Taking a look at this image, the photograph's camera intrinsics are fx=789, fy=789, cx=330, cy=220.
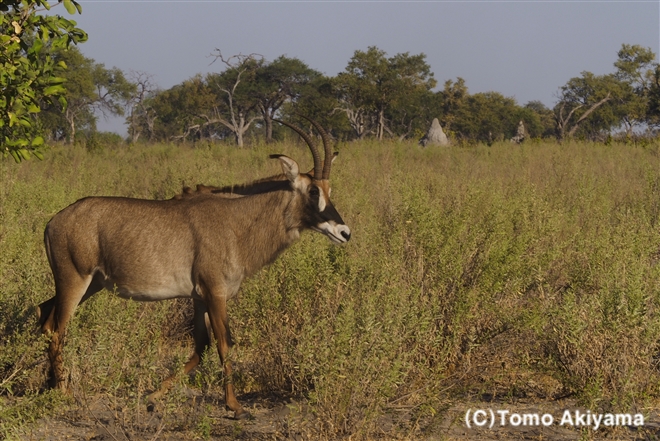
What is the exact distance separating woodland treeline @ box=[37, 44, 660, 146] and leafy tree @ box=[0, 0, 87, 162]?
35376 millimetres

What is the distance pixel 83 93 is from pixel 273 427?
4514cm

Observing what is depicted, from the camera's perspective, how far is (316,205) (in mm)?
5668

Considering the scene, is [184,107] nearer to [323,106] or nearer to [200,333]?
[323,106]

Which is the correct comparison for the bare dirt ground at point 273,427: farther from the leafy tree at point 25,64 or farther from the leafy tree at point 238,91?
the leafy tree at point 238,91

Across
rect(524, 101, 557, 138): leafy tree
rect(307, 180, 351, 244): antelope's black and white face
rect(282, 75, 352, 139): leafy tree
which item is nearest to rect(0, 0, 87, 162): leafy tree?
rect(307, 180, 351, 244): antelope's black and white face

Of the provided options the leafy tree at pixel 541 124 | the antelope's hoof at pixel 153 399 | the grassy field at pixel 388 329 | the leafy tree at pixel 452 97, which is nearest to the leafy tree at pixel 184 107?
the leafy tree at pixel 452 97

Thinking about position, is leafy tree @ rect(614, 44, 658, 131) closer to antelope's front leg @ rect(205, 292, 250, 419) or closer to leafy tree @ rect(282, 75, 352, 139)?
leafy tree @ rect(282, 75, 352, 139)

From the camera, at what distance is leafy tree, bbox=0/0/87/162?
13.8ft

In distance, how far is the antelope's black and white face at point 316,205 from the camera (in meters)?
5.57

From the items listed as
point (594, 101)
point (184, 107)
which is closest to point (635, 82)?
point (594, 101)

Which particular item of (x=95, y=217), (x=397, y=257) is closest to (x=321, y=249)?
(x=397, y=257)

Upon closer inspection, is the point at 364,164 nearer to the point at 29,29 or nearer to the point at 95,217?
the point at 95,217

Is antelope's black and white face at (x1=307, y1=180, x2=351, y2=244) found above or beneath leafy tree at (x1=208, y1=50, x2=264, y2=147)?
beneath

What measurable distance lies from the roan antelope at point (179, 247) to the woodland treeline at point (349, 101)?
34170 mm
